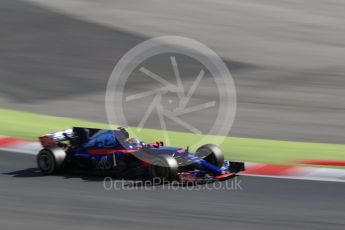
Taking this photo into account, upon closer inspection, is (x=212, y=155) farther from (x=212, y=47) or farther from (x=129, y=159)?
(x=212, y=47)

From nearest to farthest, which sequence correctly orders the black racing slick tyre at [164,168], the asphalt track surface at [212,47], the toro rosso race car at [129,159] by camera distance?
the black racing slick tyre at [164,168] → the toro rosso race car at [129,159] → the asphalt track surface at [212,47]

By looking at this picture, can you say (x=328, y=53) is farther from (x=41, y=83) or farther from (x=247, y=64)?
(x=41, y=83)

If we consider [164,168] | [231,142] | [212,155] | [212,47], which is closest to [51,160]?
[164,168]

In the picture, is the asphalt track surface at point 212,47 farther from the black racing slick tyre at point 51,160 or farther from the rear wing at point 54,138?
the black racing slick tyre at point 51,160

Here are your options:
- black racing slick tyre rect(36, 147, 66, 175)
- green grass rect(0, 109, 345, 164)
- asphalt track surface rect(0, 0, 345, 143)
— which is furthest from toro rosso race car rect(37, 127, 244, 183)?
asphalt track surface rect(0, 0, 345, 143)

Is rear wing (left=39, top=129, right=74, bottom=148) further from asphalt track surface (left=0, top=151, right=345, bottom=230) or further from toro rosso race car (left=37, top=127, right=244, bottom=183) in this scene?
asphalt track surface (left=0, top=151, right=345, bottom=230)

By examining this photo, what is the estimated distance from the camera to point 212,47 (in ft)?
65.1

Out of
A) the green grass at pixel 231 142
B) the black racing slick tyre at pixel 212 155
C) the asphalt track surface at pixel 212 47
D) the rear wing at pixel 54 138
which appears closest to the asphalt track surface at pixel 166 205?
the black racing slick tyre at pixel 212 155

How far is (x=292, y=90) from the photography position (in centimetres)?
1705

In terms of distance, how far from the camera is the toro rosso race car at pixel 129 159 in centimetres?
1008

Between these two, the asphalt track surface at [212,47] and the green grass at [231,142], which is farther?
the asphalt track surface at [212,47]

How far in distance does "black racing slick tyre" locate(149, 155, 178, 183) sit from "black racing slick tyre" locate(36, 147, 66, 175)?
1.41 m

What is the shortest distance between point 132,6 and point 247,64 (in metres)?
5.49

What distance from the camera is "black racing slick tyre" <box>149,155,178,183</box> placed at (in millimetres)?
9914
